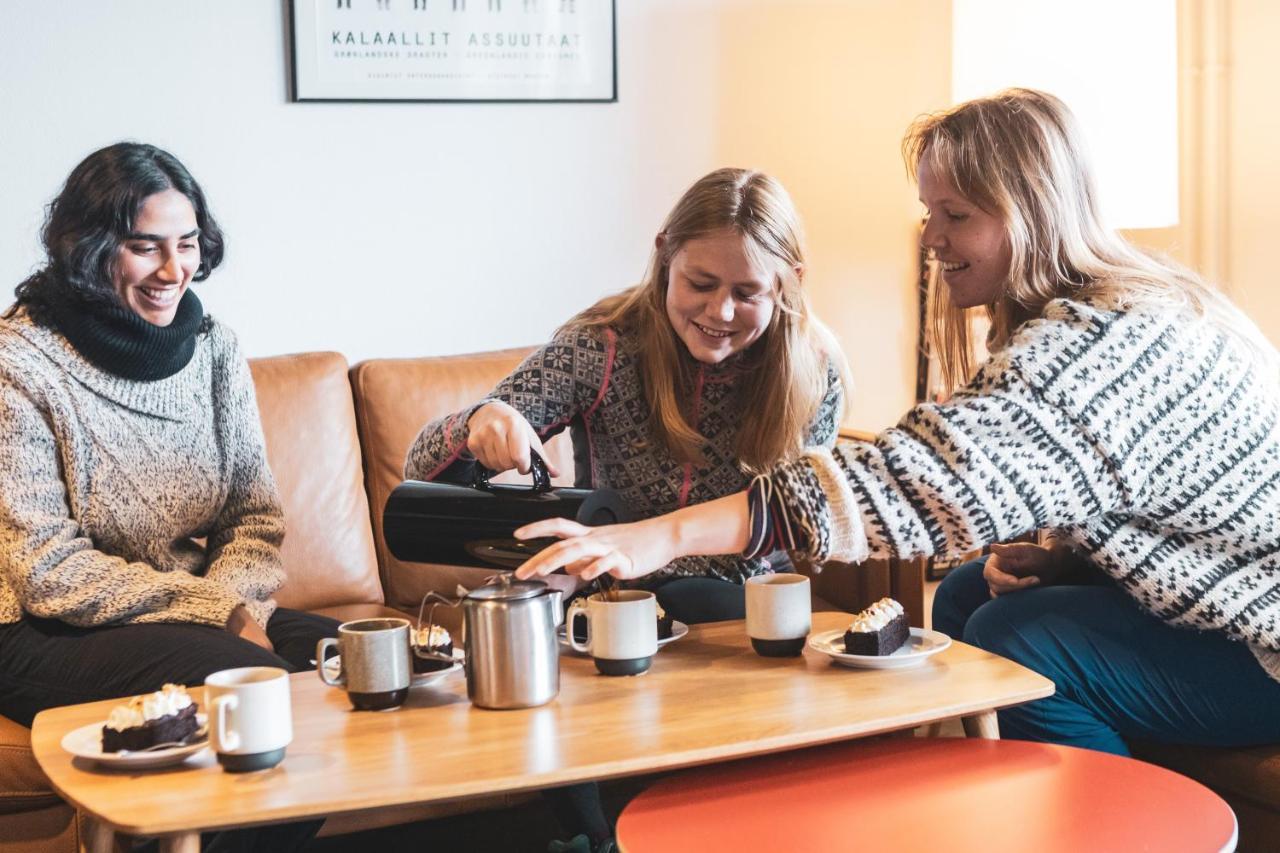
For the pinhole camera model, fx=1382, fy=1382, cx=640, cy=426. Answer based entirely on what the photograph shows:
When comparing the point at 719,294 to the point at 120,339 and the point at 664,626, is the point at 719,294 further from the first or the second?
the point at 120,339

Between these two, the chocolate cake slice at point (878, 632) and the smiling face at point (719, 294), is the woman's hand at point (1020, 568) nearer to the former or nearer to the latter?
the chocolate cake slice at point (878, 632)

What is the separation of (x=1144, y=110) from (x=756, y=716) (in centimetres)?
217

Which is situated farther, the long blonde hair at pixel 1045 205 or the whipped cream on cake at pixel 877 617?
the long blonde hair at pixel 1045 205

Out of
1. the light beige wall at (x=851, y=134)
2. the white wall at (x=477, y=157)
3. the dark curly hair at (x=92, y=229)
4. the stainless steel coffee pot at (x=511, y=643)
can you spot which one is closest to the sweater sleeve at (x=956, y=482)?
the stainless steel coffee pot at (x=511, y=643)

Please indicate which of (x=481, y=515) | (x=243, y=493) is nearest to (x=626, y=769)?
(x=481, y=515)

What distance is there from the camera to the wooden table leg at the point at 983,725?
158 centimetres

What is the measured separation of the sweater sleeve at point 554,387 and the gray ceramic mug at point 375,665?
1.91ft

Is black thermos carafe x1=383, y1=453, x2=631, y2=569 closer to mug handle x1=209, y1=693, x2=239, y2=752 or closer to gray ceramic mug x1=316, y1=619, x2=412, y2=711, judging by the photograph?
gray ceramic mug x1=316, y1=619, x2=412, y2=711

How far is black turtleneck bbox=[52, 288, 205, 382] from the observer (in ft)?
6.68

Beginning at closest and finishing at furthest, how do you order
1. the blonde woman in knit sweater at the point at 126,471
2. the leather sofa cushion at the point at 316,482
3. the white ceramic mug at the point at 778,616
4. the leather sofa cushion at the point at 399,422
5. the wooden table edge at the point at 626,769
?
the wooden table edge at the point at 626,769 < the white ceramic mug at the point at 778,616 < the blonde woman in knit sweater at the point at 126,471 < the leather sofa cushion at the point at 316,482 < the leather sofa cushion at the point at 399,422

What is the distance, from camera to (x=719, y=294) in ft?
6.71

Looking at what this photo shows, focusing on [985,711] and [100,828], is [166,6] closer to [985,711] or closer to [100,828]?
[100,828]

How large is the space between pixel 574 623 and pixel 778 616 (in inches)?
10.3

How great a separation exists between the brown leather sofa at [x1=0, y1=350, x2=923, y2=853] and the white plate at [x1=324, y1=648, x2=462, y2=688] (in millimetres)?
963
